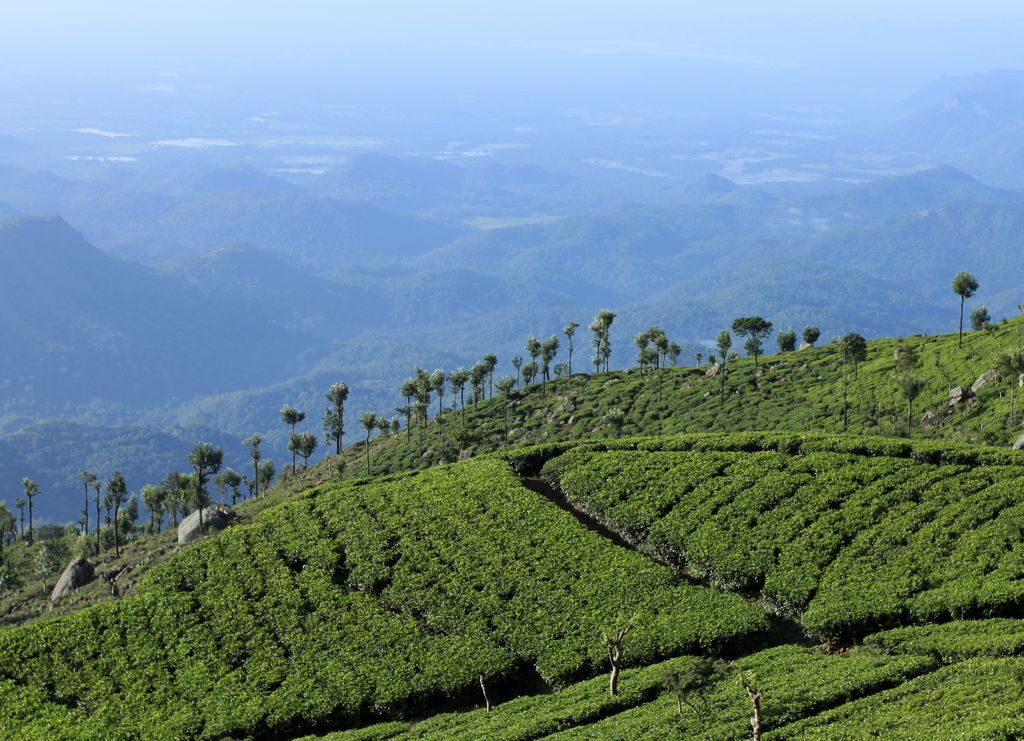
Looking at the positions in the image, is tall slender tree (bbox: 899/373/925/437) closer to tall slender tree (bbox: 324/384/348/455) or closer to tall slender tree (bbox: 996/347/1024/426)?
tall slender tree (bbox: 996/347/1024/426)

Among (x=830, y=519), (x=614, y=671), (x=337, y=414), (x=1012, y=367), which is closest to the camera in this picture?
(x=614, y=671)

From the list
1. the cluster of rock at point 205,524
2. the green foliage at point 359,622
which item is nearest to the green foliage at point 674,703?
the green foliage at point 359,622

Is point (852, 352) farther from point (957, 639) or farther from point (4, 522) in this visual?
point (4, 522)

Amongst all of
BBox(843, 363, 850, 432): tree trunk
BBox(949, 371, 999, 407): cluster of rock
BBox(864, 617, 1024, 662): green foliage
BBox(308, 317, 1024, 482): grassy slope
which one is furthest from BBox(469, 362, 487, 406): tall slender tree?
BBox(864, 617, 1024, 662): green foliage

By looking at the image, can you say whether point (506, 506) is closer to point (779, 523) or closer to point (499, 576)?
point (499, 576)

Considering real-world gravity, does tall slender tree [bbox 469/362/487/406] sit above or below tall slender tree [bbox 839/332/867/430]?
below

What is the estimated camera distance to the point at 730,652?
5678 cm

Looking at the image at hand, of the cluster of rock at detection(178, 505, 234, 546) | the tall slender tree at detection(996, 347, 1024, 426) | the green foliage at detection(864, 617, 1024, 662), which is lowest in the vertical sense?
the cluster of rock at detection(178, 505, 234, 546)

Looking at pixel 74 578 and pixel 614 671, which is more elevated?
pixel 614 671

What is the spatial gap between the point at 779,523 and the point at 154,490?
306 feet

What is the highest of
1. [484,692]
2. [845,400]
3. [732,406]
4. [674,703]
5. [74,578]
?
[674,703]

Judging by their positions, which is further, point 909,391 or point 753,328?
point 753,328

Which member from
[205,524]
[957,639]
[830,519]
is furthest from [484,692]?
[205,524]

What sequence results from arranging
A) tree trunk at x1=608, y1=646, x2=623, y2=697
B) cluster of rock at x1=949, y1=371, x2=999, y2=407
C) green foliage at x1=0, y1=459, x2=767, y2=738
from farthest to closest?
cluster of rock at x1=949, y1=371, x2=999, y2=407
green foliage at x1=0, y1=459, x2=767, y2=738
tree trunk at x1=608, y1=646, x2=623, y2=697
